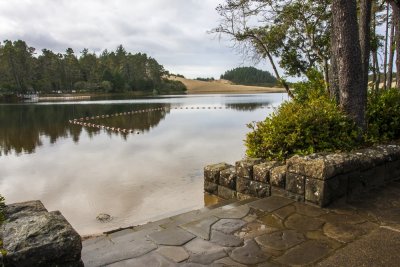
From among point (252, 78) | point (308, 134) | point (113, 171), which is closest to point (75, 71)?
point (113, 171)

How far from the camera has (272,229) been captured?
319 centimetres

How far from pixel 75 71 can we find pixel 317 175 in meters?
79.2

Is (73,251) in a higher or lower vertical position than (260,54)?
lower

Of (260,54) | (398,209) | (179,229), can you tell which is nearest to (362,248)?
(398,209)

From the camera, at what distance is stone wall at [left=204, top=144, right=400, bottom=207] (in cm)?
369

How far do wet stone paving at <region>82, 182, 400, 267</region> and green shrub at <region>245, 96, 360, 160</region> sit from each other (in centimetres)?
96

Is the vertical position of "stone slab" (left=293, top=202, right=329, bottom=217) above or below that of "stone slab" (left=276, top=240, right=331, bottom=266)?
above

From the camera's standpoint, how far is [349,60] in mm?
4738

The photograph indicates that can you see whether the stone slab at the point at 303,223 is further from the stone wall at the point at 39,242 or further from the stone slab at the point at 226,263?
the stone wall at the point at 39,242

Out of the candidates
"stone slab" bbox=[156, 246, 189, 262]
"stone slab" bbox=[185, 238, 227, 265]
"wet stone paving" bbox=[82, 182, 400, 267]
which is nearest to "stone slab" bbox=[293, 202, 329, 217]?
"wet stone paving" bbox=[82, 182, 400, 267]

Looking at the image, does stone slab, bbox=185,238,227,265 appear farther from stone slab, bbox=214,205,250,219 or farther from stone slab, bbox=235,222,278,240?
stone slab, bbox=214,205,250,219

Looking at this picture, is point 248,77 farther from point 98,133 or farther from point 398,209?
point 398,209

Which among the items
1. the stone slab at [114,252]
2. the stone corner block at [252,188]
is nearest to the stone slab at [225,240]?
the stone slab at [114,252]

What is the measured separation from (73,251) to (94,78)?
81034 mm
